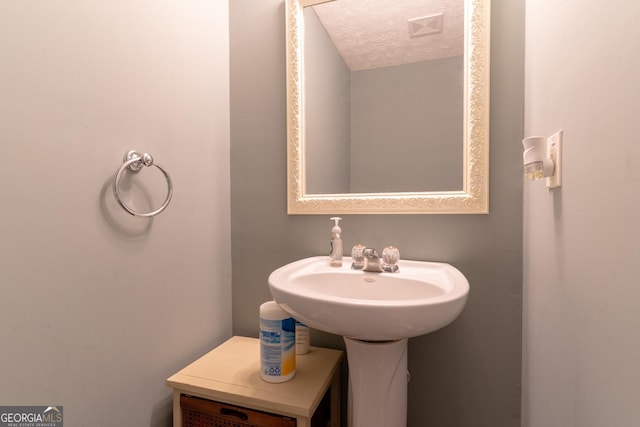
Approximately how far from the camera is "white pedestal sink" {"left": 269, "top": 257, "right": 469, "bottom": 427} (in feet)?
2.03

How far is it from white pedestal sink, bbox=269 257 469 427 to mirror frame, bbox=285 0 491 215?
0.20 meters

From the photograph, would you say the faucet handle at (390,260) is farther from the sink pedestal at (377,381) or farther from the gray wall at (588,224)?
the gray wall at (588,224)

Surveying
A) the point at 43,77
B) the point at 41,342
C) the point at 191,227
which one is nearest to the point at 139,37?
the point at 43,77

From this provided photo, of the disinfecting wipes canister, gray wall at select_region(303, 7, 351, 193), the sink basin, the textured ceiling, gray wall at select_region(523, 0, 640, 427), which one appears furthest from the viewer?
gray wall at select_region(303, 7, 351, 193)

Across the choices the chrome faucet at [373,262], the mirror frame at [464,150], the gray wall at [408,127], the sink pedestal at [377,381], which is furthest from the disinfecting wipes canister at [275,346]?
the gray wall at [408,127]

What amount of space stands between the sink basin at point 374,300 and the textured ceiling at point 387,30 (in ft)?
2.47

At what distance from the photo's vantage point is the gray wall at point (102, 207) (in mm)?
624

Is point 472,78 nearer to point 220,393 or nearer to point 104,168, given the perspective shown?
point 104,168

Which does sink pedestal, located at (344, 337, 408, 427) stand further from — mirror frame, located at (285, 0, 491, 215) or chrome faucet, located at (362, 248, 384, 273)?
mirror frame, located at (285, 0, 491, 215)

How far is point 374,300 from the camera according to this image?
721mm

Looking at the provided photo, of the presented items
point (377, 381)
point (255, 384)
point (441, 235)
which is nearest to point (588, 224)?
point (441, 235)

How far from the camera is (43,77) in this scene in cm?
66

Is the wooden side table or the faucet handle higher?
the faucet handle

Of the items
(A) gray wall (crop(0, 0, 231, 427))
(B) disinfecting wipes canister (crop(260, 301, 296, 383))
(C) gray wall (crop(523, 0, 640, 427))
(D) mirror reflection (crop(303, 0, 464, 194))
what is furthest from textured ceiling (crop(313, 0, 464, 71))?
(B) disinfecting wipes canister (crop(260, 301, 296, 383))
